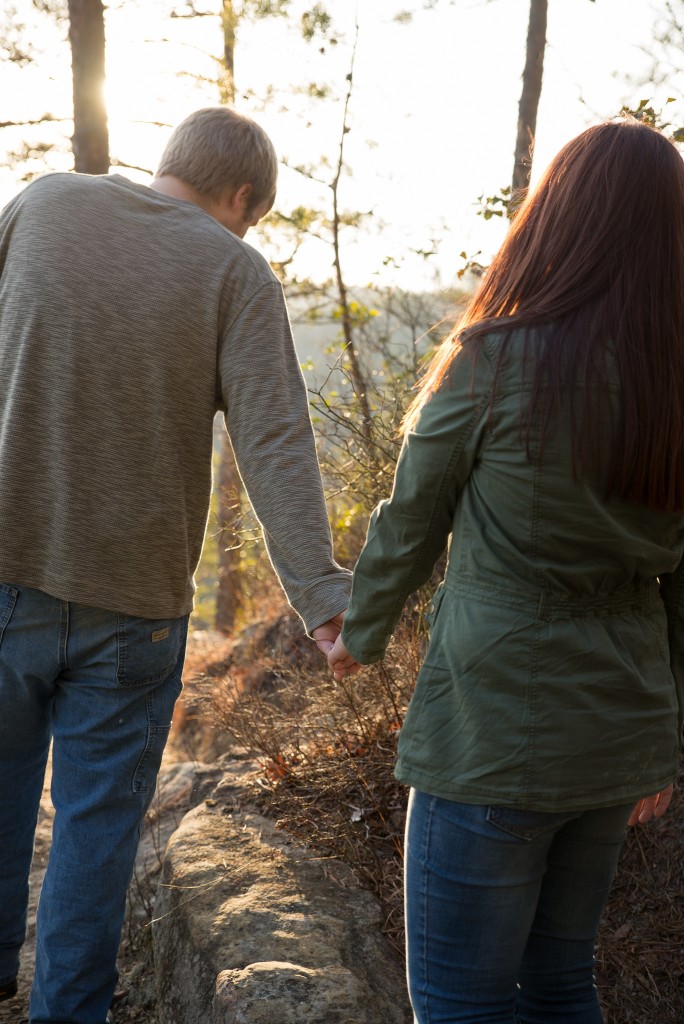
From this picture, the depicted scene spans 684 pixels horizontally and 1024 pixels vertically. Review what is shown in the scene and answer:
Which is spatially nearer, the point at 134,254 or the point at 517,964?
the point at 517,964

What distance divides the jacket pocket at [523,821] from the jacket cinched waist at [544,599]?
0.31m

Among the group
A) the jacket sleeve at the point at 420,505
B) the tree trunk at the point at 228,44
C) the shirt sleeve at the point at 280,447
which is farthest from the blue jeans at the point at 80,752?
the tree trunk at the point at 228,44

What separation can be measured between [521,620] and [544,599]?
5cm

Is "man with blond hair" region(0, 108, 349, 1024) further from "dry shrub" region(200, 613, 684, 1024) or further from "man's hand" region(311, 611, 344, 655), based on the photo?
"dry shrub" region(200, 613, 684, 1024)

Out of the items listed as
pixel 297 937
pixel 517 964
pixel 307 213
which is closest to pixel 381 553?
pixel 517 964

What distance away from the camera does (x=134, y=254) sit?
211 centimetres

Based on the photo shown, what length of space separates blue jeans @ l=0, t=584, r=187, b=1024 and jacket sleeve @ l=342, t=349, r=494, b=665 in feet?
2.27

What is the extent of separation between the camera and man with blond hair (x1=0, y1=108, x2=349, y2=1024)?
2078mm

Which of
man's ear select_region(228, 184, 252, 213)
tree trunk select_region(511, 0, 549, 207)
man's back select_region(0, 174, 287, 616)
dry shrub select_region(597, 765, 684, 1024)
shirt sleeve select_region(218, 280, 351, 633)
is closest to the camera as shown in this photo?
man's back select_region(0, 174, 287, 616)

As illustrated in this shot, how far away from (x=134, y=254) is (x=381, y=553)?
3.17ft

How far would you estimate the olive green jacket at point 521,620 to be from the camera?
147 centimetres

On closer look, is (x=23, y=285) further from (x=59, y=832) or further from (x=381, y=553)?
(x=59, y=832)

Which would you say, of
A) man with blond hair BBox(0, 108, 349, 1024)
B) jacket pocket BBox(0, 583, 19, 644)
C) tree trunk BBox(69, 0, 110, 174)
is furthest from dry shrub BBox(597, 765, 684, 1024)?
tree trunk BBox(69, 0, 110, 174)

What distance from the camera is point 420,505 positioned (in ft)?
5.08
